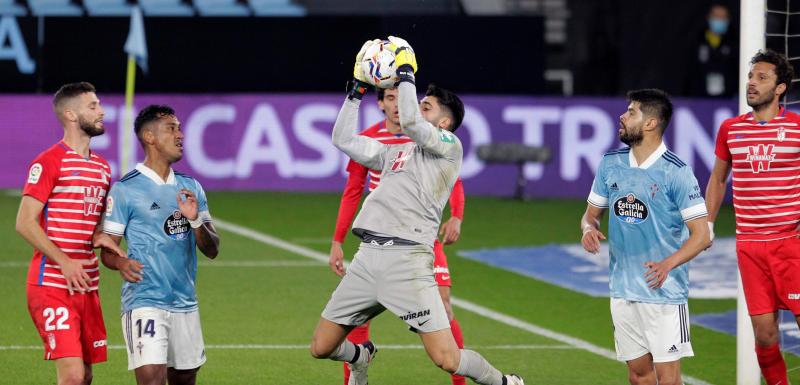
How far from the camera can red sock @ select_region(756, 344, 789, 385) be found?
8.70 meters

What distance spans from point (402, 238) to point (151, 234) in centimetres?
136

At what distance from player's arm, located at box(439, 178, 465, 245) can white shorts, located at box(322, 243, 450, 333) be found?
2.66 feet

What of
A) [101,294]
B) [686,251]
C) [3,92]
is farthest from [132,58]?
[686,251]

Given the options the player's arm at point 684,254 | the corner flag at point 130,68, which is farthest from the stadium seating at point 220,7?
the player's arm at point 684,254

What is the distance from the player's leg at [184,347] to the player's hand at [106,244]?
1.47 ft

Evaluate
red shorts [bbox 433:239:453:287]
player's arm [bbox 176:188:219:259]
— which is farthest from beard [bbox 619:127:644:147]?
player's arm [bbox 176:188:219:259]

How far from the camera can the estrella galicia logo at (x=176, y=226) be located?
303 inches

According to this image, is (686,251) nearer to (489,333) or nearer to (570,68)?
(489,333)

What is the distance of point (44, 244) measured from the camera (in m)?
7.43

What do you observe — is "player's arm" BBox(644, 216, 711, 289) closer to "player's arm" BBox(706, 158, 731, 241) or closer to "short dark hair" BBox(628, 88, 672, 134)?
"short dark hair" BBox(628, 88, 672, 134)

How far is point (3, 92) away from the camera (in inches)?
854

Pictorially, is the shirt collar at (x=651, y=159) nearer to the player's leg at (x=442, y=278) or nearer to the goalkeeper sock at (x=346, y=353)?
the player's leg at (x=442, y=278)

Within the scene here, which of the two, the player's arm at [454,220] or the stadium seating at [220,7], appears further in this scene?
the stadium seating at [220,7]

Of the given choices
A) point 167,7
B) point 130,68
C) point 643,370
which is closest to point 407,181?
point 643,370
